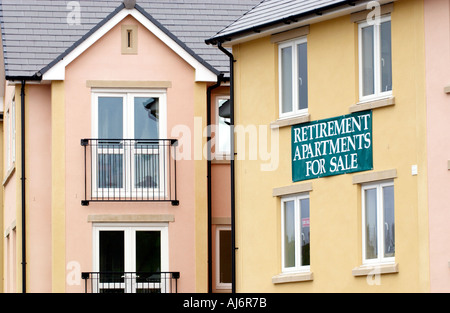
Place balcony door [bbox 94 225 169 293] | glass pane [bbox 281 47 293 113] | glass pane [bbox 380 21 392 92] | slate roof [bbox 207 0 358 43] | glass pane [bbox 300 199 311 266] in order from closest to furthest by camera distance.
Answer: glass pane [bbox 380 21 392 92]
slate roof [bbox 207 0 358 43]
glass pane [bbox 300 199 311 266]
glass pane [bbox 281 47 293 113]
balcony door [bbox 94 225 169 293]

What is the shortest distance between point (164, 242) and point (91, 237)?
176cm

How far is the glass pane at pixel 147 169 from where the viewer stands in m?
39.6

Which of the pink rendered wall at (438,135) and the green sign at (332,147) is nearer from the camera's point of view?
the pink rendered wall at (438,135)

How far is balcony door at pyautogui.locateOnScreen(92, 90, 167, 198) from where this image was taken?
129 feet

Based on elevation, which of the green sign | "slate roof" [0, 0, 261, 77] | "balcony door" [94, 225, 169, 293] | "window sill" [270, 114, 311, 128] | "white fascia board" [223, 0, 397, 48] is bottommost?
"balcony door" [94, 225, 169, 293]

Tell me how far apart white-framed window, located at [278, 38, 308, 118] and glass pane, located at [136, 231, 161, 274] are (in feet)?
20.7

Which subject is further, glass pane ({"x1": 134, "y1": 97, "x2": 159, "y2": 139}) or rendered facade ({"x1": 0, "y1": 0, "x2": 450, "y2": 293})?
glass pane ({"x1": 134, "y1": 97, "x2": 159, "y2": 139})

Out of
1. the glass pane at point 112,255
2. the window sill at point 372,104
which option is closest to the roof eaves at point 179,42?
the glass pane at point 112,255

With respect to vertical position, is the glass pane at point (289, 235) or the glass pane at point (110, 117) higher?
the glass pane at point (110, 117)

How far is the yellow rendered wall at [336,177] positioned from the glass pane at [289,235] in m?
0.17

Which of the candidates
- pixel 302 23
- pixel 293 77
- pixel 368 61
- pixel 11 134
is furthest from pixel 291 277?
pixel 11 134

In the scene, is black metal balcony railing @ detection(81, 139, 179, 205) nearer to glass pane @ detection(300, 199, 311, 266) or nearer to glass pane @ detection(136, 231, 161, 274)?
glass pane @ detection(136, 231, 161, 274)

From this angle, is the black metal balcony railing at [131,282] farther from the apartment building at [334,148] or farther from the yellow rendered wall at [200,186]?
the apartment building at [334,148]

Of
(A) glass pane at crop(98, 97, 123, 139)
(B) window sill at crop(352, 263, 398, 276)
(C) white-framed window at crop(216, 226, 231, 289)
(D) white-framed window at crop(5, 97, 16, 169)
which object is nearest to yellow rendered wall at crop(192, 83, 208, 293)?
(C) white-framed window at crop(216, 226, 231, 289)
